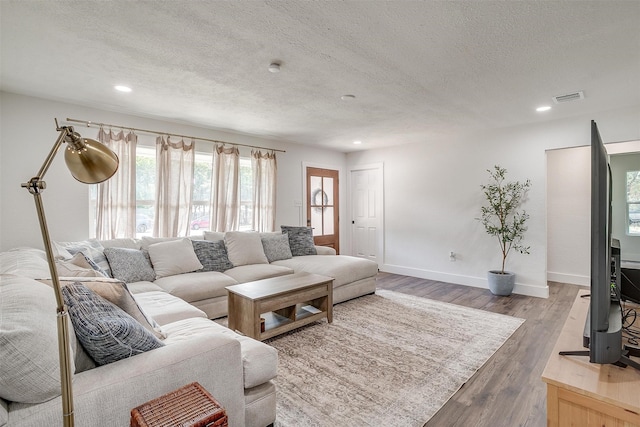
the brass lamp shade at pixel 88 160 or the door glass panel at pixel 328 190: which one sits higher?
the door glass panel at pixel 328 190

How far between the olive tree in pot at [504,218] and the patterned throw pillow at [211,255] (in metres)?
3.63

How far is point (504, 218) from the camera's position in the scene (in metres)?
4.32

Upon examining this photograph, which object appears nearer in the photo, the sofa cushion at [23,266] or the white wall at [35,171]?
the sofa cushion at [23,266]

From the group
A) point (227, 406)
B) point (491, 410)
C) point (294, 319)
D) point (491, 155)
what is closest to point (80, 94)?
point (294, 319)

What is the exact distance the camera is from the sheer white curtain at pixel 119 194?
3.47 meters

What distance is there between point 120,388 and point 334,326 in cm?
227

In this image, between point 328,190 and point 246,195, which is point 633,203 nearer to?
point 328,190

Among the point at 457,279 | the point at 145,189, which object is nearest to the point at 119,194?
the point at 145,189

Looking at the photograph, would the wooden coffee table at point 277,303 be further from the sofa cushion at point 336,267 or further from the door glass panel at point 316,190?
the door glass panel at point 316,190

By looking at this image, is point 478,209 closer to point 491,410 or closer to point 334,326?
point 334,326

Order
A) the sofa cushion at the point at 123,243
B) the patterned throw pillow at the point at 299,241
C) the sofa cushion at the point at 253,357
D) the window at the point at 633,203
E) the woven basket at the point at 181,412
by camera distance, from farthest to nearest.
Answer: the window at the point at 633,203 → the patterned throw pillow at the point at 299,241 → the sofa cushion at the point at 123,243 → the sofa cushion at the point at 253,357 → the woven basket at the point at 181,412

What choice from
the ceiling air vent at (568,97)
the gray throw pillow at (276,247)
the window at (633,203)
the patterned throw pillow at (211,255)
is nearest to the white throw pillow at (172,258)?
the patterned throw pillow at (211,255)

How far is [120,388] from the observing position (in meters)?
1.11

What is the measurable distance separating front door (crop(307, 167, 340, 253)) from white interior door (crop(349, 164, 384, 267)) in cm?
39
